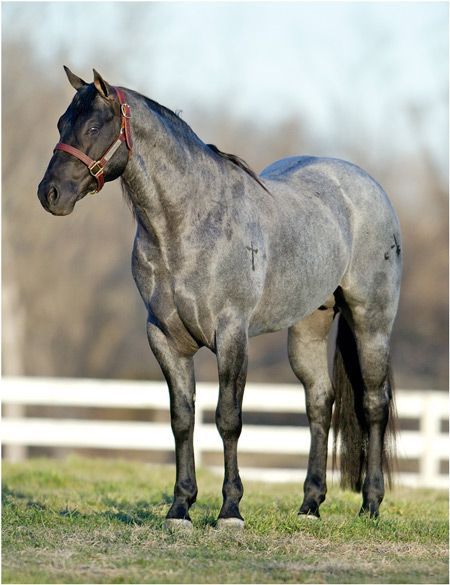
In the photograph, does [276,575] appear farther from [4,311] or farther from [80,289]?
[80,289]

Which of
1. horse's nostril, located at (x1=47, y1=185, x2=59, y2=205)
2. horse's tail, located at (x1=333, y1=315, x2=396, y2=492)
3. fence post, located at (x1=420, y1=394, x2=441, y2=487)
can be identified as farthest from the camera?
fence post, located at (x1=420, y1=394, x2=441, y2=487)

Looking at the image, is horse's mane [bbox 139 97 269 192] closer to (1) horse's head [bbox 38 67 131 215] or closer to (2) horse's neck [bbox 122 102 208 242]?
(2) horse's neck [bbox 122 102 208 242]

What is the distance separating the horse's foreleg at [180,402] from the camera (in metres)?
6.52

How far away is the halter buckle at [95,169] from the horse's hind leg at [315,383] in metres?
2.52

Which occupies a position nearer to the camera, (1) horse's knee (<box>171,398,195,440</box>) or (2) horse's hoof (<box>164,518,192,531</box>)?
(2) horse's hoof (<box>164,518,192,531</box>)

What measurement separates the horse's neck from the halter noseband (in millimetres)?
98

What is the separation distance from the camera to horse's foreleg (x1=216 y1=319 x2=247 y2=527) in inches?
246

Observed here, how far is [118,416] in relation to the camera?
26.0m

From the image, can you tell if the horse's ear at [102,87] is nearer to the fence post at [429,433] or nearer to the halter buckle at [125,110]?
the halter buckle at [125,110]

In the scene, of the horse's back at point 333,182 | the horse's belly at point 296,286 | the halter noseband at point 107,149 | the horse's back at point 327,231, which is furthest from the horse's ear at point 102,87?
the horse's back at point 333,182

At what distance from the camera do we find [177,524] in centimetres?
627

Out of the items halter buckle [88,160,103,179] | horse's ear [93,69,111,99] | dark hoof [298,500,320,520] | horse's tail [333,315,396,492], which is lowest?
dark hoof [298,500,320,520]

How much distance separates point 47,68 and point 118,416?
8.92 m

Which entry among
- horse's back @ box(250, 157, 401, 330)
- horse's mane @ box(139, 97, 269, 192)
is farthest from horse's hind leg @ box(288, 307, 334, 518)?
horse's mane @ box(139, 97, 269, 192)
